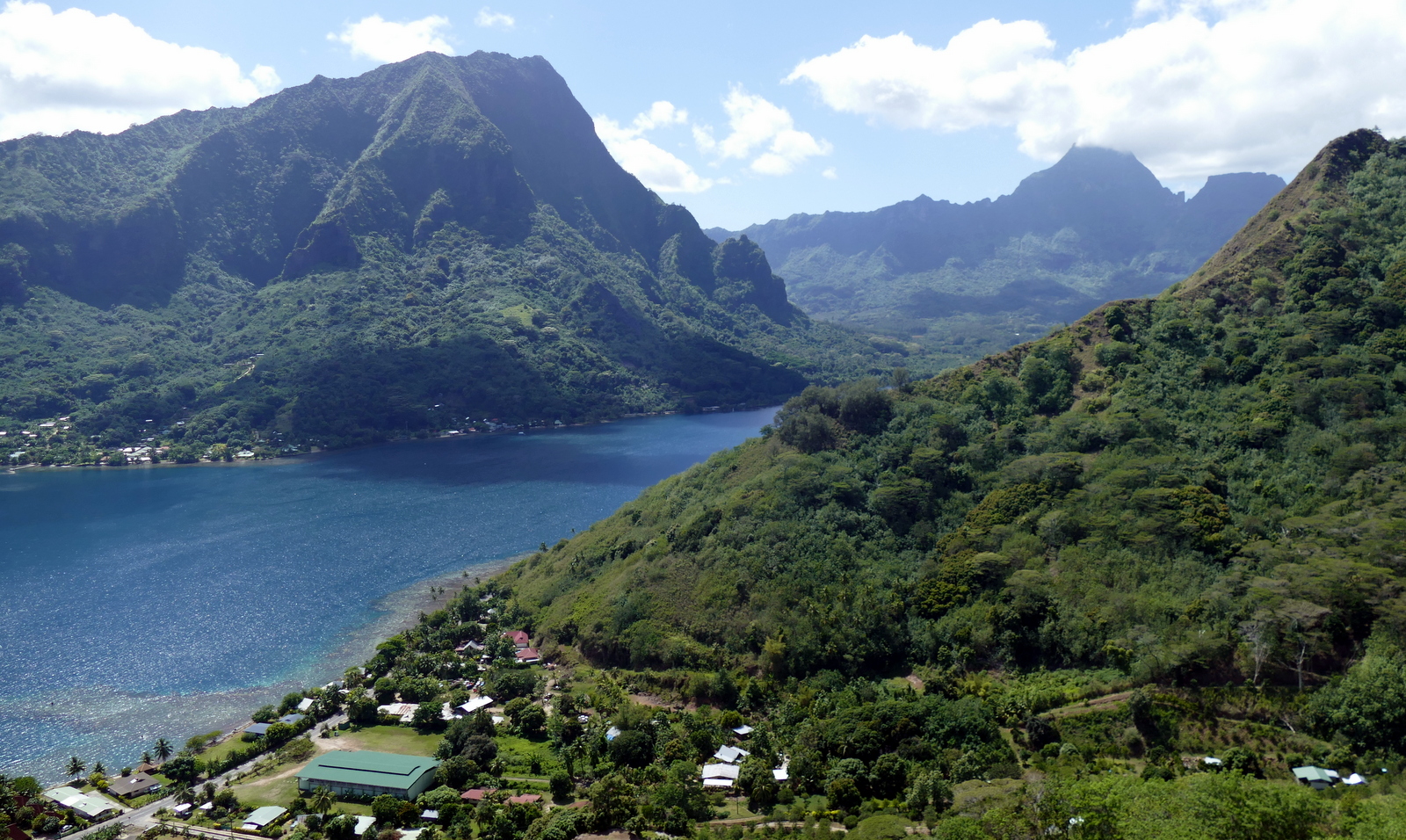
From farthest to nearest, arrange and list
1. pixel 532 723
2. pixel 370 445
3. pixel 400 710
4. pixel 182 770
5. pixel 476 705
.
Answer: pixel 370 445 → pixel 400 710 → pixel 476 705 → pixel 532 723 → pixel 182 770

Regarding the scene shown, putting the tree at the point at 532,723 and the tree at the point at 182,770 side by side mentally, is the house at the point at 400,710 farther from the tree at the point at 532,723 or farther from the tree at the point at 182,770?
the tree at the point at 182,770

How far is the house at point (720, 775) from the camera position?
3444cm

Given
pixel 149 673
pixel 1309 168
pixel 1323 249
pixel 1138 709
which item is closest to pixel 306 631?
pixel 149 673

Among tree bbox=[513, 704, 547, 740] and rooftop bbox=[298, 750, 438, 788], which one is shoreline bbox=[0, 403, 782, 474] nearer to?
rooftop bbox=[298, 750, 438, 788]

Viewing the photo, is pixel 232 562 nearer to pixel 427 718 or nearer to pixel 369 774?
pixel 427 718

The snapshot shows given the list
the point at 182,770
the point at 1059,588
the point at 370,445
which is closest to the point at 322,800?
the point at 182,770

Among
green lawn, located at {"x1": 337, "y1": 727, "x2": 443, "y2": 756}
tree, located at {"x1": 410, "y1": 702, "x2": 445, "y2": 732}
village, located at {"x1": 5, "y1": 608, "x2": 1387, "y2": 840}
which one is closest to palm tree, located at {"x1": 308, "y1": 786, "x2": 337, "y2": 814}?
village, located at {"x1": 5, "y1": 608, "x2": 1387, "y2": 840}

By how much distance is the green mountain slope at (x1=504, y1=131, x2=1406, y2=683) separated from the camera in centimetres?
3688

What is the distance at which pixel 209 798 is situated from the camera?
36.4 m

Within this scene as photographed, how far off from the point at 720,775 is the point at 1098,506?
26311 mm

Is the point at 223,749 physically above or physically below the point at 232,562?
below

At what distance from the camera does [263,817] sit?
34312mm

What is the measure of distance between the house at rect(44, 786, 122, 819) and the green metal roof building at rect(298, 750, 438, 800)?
8.01 meters

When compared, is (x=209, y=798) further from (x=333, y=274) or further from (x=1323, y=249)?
(x=333, y=274)
